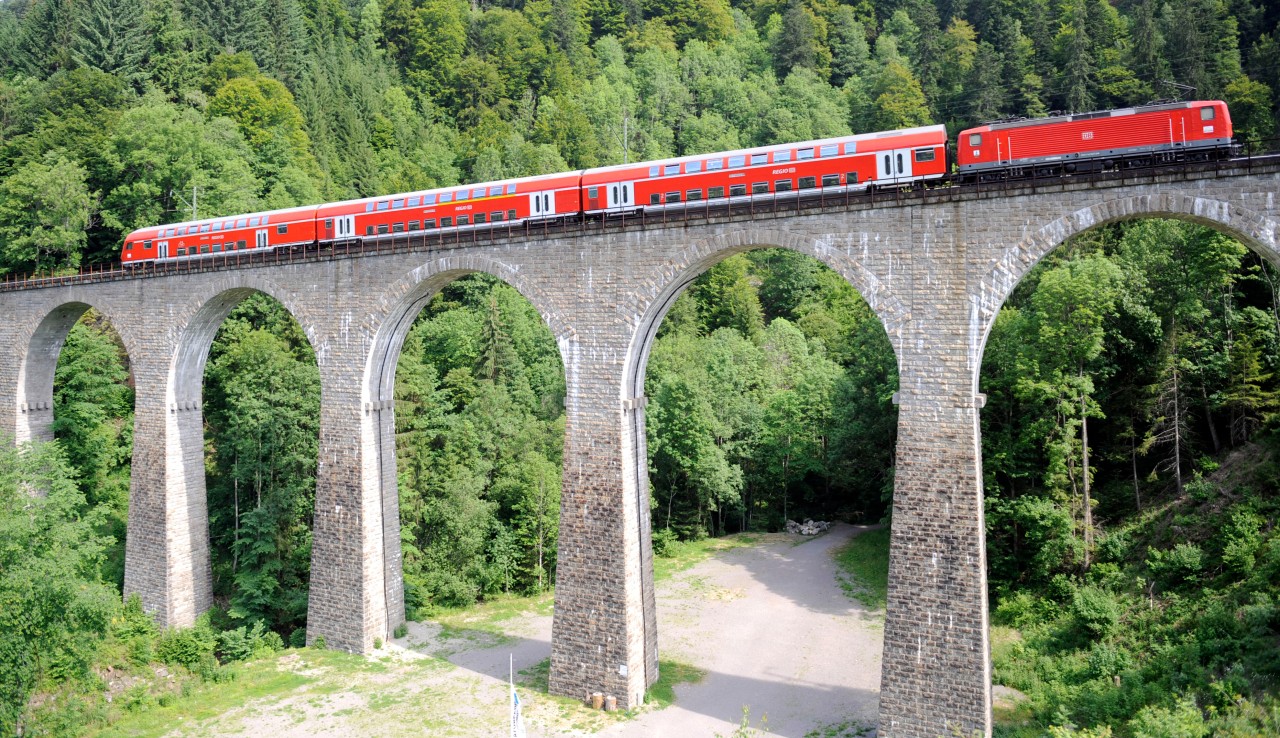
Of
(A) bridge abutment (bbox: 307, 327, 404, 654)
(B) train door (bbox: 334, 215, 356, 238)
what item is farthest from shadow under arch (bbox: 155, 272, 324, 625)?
(A) bridge abutment (bbox: 307, 327, 404, 654)

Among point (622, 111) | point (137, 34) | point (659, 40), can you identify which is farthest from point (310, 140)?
point (659, 40)

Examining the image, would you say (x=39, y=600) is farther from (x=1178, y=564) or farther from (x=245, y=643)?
(x=1178, y=564)

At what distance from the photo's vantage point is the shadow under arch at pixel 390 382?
22.8 metres

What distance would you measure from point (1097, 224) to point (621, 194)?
10.8 meters

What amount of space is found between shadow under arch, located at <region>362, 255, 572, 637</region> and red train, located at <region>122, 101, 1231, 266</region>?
1.73 m

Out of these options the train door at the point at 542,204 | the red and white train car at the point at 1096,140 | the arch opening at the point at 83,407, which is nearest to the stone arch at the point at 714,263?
the red and white train car at the point at 1096,140

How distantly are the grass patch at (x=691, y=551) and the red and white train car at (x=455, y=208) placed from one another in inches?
599

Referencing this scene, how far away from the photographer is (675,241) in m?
19.4

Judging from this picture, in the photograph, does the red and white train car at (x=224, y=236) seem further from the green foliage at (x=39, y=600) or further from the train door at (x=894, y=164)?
the train door at (x=894, y=164)

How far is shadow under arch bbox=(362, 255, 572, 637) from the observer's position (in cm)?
2275

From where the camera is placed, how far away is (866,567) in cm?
3100

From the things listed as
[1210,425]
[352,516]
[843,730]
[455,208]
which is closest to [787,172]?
[455,208]

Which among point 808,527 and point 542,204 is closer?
point 542,204

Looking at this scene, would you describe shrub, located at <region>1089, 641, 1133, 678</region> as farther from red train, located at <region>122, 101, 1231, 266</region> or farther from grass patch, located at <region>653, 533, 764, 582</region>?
grass patch, located at <region>653, 533, 764, 582</region>
